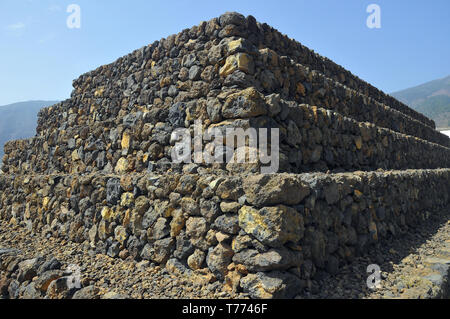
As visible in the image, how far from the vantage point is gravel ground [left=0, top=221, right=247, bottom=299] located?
3.32 metres

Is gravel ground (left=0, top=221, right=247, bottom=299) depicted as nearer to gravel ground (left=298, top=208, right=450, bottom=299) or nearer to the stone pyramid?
the stone pyramid

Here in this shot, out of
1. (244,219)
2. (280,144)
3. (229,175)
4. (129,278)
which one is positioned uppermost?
(280,144)

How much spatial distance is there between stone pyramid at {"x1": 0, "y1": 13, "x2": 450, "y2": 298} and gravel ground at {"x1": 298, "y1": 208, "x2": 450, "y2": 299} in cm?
17

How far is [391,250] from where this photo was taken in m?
4.48

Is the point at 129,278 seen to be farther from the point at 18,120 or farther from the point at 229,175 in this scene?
the point at 18,120

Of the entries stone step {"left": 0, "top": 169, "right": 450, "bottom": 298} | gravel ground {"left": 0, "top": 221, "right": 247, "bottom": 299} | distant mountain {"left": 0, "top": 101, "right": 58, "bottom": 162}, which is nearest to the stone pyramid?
A: stone step {"left": 0, "top": 169, "right": 450, "bottom": 298}

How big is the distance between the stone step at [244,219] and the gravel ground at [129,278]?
158 millimetres

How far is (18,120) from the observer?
13150 cm

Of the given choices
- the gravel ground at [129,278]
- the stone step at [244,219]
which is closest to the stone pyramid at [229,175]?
the stone step at [244,219]

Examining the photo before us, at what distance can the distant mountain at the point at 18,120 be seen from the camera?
4346 inches

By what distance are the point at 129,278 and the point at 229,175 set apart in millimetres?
1911

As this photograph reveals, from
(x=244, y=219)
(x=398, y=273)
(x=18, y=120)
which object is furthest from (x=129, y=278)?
(x=18, y=120)
